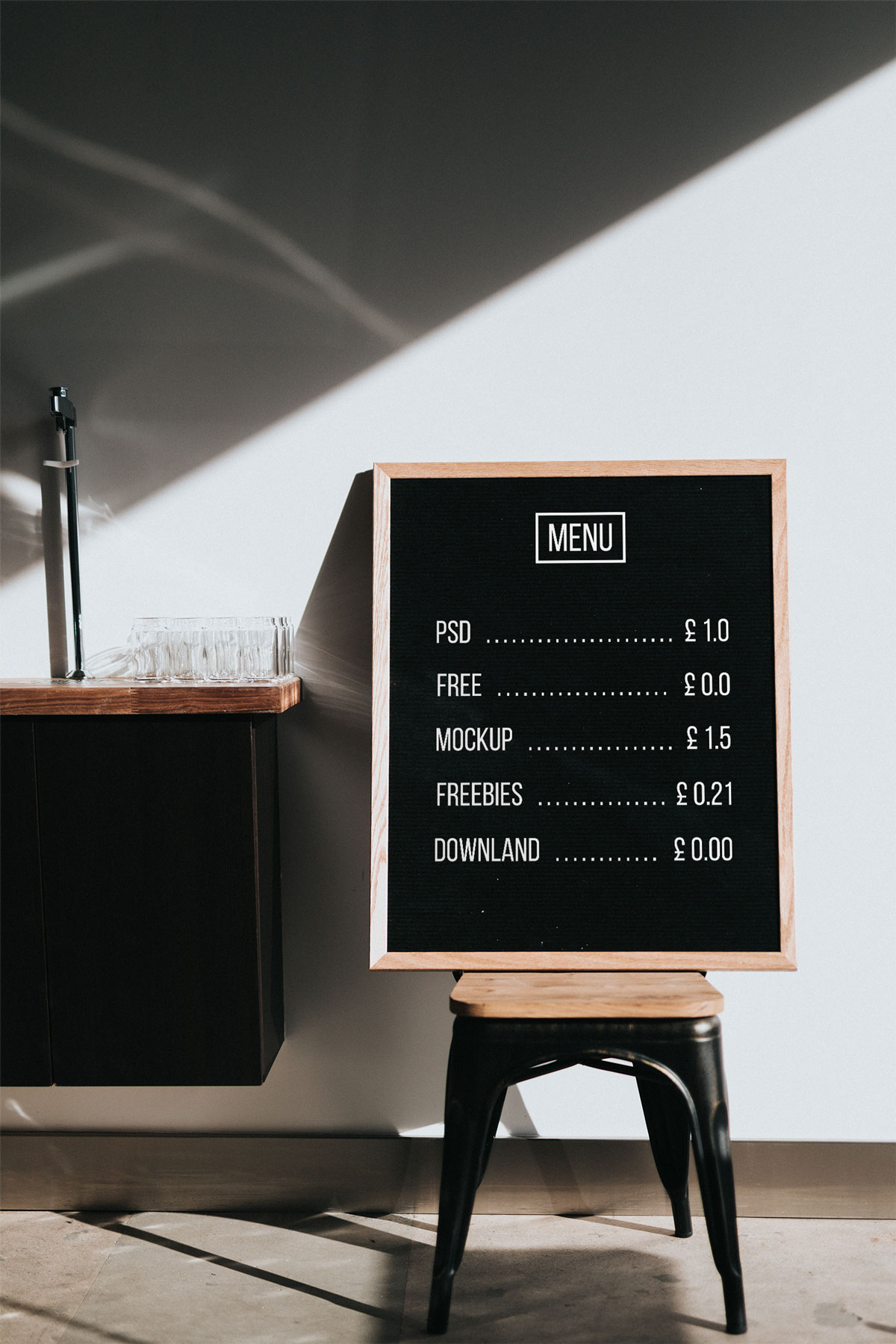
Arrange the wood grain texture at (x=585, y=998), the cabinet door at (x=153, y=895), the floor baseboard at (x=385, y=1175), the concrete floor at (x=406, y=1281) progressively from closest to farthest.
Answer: the wood grain texture at (x=585, y=998)
the concrete floor at (x=406, y=1281)
the cabinet door at (x=153, y=895)
the floor baseboard at (x=385, y=1175)

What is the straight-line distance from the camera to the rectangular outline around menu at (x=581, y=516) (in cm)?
192

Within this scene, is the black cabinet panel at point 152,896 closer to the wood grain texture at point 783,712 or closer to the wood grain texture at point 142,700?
the wood grain texture at point 142,700

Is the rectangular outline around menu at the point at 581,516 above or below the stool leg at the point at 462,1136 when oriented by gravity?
above

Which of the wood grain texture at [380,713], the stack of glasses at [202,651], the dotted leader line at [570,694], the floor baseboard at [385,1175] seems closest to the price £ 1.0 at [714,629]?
the dotted leader line at [570,694]

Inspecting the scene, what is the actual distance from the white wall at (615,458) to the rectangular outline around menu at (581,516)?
0.68ft

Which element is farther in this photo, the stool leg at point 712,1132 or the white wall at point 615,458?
the white wall at point 615,458

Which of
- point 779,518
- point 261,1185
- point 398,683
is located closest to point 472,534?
point 398,683

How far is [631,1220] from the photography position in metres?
2.12

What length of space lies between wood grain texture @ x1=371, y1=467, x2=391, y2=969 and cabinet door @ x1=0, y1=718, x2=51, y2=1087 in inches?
23.4

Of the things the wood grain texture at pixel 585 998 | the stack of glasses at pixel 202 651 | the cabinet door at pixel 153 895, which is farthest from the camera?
the stack of glasses at pixel 202 651

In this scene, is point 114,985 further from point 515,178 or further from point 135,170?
point 515,178

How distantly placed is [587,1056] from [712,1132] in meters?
0.22

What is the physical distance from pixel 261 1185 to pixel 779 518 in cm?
164

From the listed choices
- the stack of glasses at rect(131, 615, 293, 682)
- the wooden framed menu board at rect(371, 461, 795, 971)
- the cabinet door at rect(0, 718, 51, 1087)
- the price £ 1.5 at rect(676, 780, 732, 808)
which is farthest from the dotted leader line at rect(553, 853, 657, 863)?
the cabinet door at rect(0, 718, 51, 1087)
